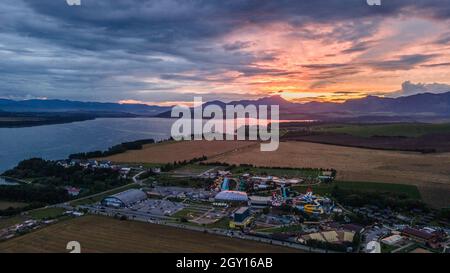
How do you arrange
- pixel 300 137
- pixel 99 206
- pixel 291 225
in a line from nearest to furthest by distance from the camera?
pixel 291 225, pixel 99 206, pixel 300 137

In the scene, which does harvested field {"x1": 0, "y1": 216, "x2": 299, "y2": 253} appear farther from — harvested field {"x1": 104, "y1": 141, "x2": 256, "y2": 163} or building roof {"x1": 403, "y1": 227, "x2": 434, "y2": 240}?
harvested field {"x1": 104, "y1": 141, "x2": 256, "y2": 163}

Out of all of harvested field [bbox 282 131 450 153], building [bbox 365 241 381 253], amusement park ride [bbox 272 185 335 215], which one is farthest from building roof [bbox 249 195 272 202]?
harvested field [bbox 282 131 450 153]

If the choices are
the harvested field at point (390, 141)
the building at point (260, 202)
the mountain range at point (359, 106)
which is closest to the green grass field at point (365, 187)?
the building at point (260, 202)

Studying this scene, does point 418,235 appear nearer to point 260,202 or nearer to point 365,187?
point 260,202

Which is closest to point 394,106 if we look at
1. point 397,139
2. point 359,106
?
point 359,106
